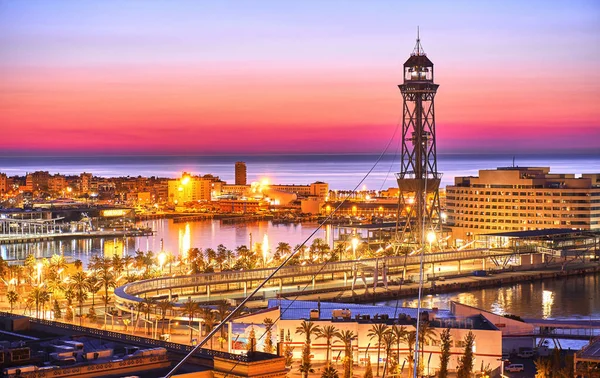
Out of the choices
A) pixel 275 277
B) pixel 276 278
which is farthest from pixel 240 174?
pixel 275 277

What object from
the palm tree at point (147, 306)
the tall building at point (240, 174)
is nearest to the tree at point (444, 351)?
the palm tree at point (147, 306)

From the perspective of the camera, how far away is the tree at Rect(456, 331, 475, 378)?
562 inches

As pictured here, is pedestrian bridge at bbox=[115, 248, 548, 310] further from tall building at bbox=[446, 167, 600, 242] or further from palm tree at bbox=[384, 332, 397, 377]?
tall building at bbox=[446, 167, 600, 242]

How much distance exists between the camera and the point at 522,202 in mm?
39281

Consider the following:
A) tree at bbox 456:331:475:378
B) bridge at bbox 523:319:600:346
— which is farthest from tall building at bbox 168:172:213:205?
tree at bbox 456:331:475:378

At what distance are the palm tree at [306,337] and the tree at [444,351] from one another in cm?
179

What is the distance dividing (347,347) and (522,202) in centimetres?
2505

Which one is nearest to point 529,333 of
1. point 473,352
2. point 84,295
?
point 473,352

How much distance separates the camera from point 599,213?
38562 mm

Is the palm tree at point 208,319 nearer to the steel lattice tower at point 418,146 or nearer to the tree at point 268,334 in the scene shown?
the tree at point 268,334

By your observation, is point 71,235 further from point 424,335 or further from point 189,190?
point 424,335

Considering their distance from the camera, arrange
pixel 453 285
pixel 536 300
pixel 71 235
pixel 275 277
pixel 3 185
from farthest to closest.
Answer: pixel 3 185 → pixel 71 235 → pixel 453 285 → pixel 536 300 → pixel 275 277

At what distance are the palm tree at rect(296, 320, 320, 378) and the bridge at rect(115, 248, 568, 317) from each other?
4.82 metres

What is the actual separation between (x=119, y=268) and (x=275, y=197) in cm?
4514
